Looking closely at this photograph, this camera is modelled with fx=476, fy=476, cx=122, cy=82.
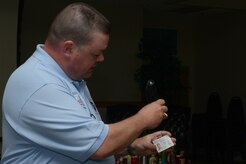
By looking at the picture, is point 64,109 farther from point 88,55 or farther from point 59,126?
point 88,55

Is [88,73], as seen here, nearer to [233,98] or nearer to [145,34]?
[233,98]

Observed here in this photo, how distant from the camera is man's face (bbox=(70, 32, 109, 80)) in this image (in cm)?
146

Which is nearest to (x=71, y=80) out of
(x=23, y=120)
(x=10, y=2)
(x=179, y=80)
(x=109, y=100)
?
(x=23, y=120)

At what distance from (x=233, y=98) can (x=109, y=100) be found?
2.39 metres

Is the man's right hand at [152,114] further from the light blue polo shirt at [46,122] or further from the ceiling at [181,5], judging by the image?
the ceiling at [181,5]

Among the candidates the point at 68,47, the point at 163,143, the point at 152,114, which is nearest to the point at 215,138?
the point at 163,143

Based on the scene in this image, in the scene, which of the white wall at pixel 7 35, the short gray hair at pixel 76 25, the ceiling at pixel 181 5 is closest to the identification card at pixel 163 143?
→ the short gray hair at pixel 76 25

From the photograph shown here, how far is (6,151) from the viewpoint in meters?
1.49

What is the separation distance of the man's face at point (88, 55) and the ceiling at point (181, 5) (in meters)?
6.68

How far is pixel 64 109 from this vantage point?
1376mm

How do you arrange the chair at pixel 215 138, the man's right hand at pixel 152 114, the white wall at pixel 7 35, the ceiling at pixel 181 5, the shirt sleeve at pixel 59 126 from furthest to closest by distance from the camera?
the chair at pixel 215 138 → the ceiling at pixel 181 5 → the white wall at pixel 7 35 → the man's right hand at pixel 152 114 → the shirt sleeve at pixel 59 126

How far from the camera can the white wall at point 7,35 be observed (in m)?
5.77

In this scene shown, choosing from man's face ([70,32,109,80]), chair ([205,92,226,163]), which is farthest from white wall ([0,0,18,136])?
man's face ([70,32,109,80])

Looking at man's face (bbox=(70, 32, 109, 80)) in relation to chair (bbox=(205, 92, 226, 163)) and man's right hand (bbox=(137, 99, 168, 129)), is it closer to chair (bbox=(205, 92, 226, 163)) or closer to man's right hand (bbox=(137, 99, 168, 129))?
man's right hand (bbox=(137, 99, 168, 129))
